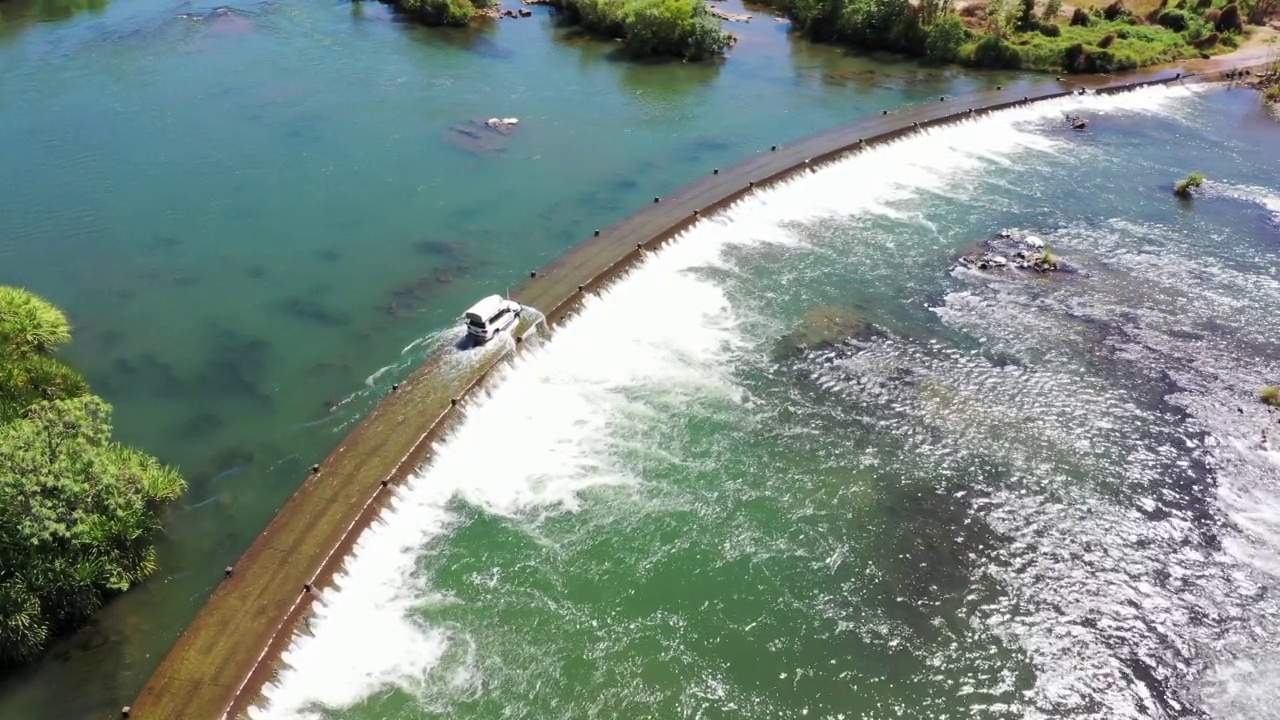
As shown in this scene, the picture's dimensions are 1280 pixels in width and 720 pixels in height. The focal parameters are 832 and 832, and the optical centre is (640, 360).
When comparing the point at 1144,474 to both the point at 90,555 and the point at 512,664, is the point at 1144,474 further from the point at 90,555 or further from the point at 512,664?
the point at 90,555

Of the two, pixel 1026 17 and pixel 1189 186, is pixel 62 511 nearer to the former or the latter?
pixel 1189 186

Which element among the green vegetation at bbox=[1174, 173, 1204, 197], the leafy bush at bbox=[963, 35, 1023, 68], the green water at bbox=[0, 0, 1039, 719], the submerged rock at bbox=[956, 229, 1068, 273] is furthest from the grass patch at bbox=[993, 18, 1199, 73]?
the submerged rock at bbox=[956, 229, 1068, 273]

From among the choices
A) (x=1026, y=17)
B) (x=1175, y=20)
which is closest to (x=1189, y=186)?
(x=1026, y=17)

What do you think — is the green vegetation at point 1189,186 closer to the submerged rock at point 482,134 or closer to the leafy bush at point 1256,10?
the submerged rock at point 482,134

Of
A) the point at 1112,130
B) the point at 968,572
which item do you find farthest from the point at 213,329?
the point at 1112,130

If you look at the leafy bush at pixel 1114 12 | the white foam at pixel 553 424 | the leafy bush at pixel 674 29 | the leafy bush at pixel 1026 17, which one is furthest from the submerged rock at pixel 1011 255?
the leafy bush at pixel 1114 12

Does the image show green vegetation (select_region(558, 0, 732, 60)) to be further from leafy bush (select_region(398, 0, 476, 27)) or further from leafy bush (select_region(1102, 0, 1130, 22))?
leafy bush (select_region(1102, 0, 1130, 22))

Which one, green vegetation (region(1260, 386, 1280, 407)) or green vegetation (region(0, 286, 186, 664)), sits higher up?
green vegetation (region(1260, 386, 1280, 407))
